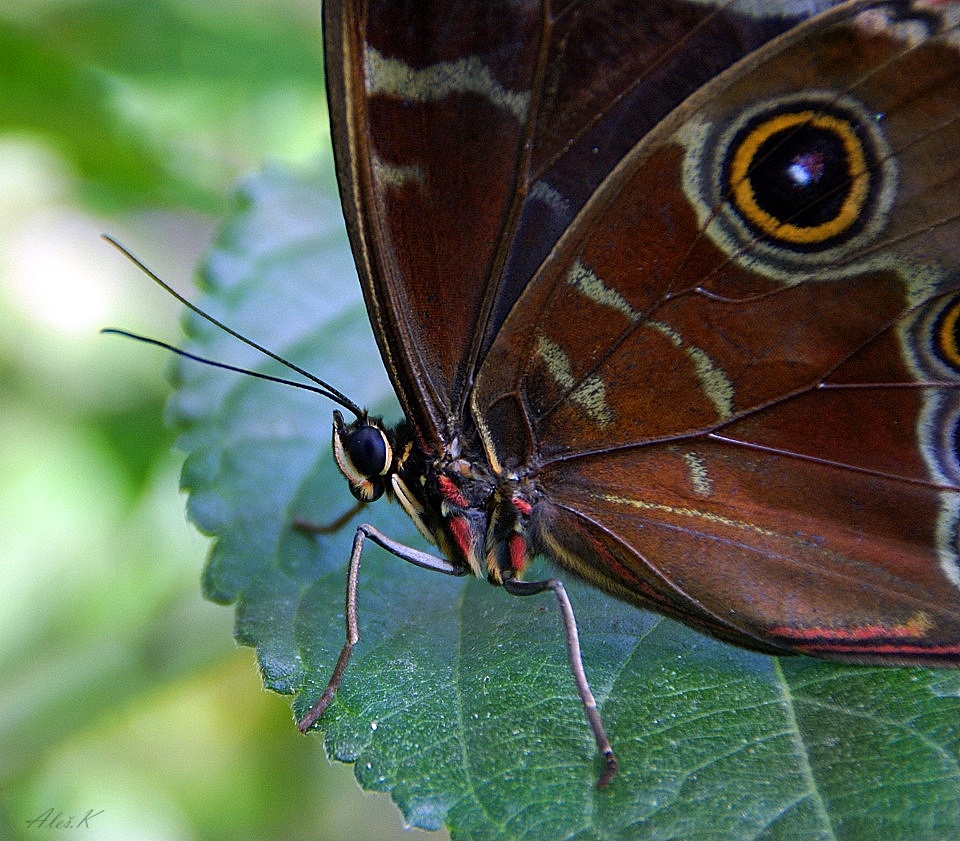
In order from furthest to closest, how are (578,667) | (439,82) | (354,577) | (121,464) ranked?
1. (121,464)
2. (354,577)
3. (578,667)
4. (439,82)

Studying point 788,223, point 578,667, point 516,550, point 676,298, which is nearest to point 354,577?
point 516,550

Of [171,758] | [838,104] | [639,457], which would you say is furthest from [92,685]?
[838,104]

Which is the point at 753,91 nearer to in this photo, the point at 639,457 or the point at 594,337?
the point at 594,337

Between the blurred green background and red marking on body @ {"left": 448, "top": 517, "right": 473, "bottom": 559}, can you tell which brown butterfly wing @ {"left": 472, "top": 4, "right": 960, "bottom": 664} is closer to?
red marking on body @ {"left": 448, "top": 517, "right": 473, "bottom": 559}

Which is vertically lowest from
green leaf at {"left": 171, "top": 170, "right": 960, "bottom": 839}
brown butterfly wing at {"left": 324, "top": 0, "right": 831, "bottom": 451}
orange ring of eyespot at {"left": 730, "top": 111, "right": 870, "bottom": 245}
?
green leaf at {"left": 171, "top": 170, "right": 960, "bottom": 839}

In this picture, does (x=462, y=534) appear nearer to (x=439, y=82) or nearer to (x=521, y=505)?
(x=521, y=505)

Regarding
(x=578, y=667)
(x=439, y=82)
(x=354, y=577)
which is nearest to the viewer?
(x=439, y=82)

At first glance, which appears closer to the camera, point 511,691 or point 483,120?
point 483,120

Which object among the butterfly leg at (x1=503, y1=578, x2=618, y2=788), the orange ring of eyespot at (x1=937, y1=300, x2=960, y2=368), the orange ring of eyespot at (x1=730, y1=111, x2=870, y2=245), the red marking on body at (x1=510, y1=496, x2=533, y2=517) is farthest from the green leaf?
the orange ring of eyespot at (x1=730, y1=111, x2=870, y2=245)
